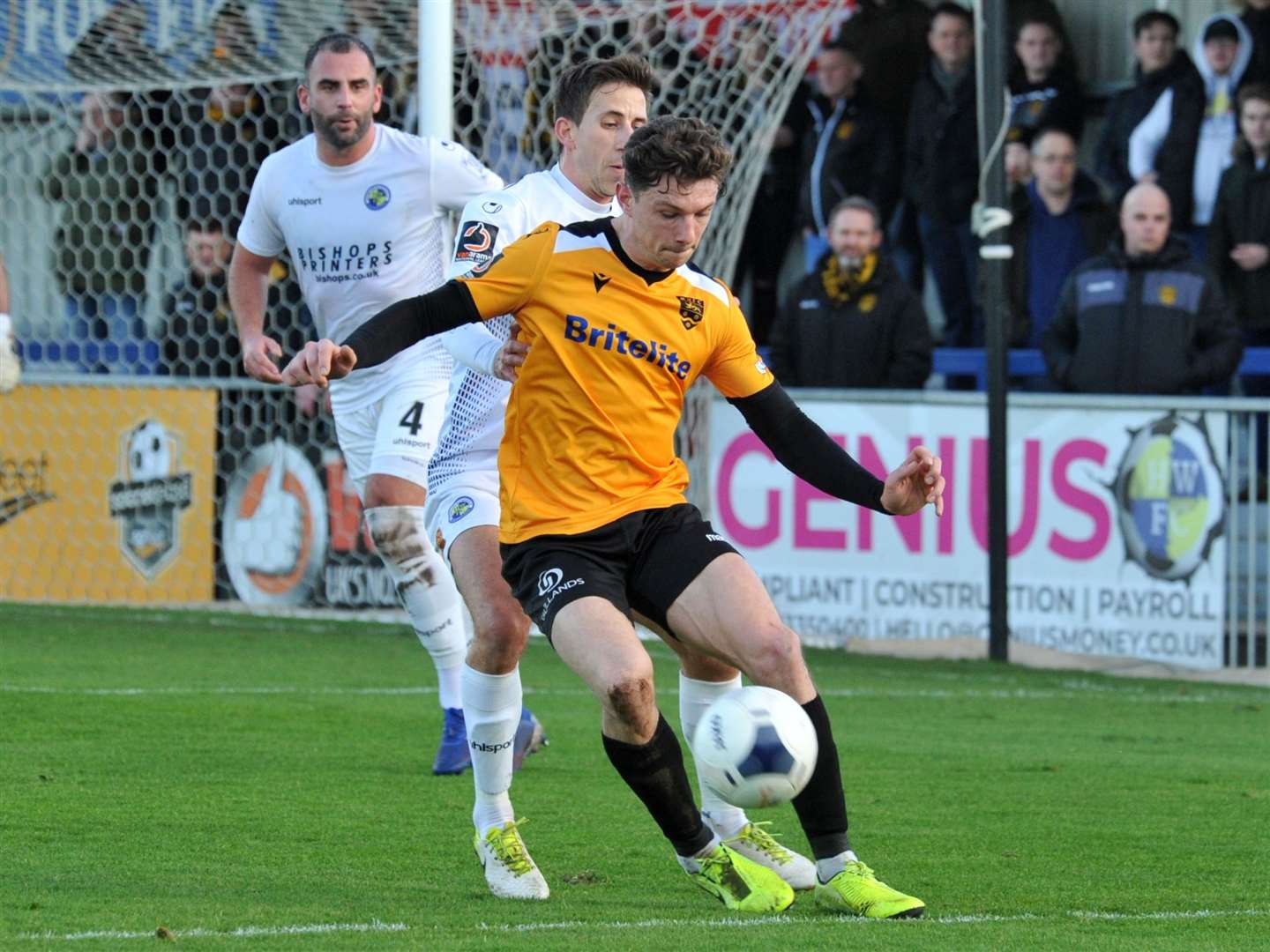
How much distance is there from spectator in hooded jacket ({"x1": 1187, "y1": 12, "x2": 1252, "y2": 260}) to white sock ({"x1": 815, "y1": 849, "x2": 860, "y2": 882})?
324 inches

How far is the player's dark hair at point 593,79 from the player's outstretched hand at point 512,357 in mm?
1044

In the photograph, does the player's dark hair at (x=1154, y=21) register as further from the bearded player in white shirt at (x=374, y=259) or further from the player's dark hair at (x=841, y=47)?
the bearded player in white shirt at (x=374, y=259)

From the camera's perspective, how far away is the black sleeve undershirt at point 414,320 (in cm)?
501

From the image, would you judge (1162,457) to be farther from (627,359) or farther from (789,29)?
(627,359)

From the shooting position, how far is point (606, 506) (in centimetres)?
520

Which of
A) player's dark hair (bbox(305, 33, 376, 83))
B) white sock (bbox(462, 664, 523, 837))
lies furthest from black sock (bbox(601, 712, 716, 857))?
player's dark hair (bbox(305, 33, 376, 83))

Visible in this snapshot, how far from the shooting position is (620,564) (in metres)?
5.18

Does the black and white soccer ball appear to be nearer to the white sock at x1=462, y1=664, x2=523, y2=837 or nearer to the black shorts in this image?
the white sock at x1=462, y1=664, x2=523, y2=837

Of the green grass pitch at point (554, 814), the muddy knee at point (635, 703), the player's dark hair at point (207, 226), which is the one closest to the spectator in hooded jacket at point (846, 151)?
the green grass pitch at point (554, 814)

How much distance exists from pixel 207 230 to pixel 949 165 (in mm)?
4793

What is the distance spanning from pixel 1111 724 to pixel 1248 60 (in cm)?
506

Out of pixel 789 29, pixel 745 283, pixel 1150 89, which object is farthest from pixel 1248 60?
pixel 745 283

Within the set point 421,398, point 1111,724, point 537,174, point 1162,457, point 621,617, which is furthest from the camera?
point 1162,457

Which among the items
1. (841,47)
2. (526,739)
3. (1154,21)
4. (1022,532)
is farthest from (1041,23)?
(526,739)
